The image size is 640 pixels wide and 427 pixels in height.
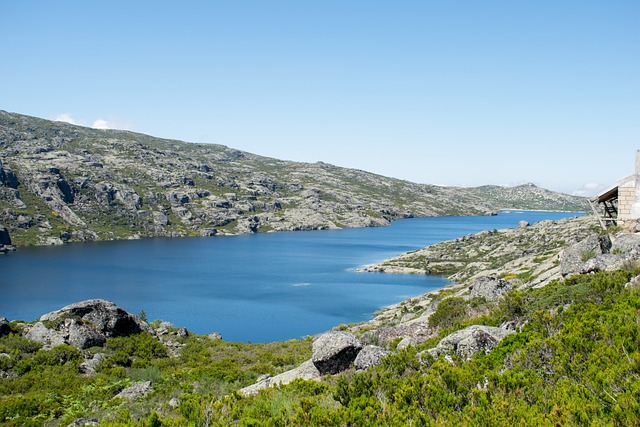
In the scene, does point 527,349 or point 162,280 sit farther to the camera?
point 162,280

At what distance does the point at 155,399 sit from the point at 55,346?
16.3 metres

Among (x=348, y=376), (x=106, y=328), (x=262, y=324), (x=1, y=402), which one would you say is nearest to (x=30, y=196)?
(x=262, y=324)

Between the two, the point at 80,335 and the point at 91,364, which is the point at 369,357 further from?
the point at 80,335

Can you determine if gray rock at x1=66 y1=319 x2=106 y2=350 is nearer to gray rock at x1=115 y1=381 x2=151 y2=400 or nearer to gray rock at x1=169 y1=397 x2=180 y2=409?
gray rock at x1=115 y1=381 x2=151 y2=400

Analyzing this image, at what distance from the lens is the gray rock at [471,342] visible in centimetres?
1352

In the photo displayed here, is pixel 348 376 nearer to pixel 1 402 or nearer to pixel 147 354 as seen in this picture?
pixel 1 402

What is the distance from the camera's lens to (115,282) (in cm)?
10031

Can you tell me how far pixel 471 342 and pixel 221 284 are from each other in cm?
9129

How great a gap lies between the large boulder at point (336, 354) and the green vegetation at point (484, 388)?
264cm

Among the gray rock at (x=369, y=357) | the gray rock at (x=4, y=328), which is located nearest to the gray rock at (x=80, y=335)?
the gray rock at (x=4, y=328)

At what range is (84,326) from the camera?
1320 inches

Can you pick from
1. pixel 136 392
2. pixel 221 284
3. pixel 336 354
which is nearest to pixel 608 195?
pixel 336 354

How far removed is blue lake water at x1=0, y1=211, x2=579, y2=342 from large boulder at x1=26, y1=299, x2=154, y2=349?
82.1 feet

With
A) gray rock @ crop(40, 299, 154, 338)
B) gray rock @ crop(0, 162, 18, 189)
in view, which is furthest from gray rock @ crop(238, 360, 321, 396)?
gray rock @ crop(0, 162, 18, 189)
